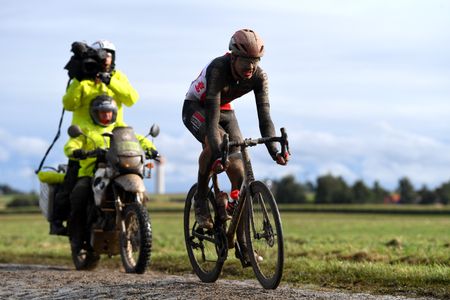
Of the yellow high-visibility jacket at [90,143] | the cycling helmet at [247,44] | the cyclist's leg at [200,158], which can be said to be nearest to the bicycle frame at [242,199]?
the cyclist's leg at [200,158]

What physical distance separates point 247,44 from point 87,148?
492cm

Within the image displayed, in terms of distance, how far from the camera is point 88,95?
1201 cm

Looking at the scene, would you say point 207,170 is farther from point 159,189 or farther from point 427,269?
point 159,189

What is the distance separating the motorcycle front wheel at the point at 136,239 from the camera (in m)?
10.3

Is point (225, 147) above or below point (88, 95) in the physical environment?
below

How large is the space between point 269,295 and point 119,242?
453 cm

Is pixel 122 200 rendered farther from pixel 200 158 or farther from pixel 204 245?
pixel 200 158

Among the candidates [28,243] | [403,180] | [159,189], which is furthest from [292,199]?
[28,243]

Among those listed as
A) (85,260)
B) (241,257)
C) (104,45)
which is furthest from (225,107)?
(85,260)

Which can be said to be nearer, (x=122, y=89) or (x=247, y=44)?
(x=247, y=44)

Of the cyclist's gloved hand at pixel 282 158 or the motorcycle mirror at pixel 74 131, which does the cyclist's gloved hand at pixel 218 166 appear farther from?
the motorcycle mirror at pixel 74 131

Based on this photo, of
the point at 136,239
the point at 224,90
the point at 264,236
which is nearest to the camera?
the point at 264,236

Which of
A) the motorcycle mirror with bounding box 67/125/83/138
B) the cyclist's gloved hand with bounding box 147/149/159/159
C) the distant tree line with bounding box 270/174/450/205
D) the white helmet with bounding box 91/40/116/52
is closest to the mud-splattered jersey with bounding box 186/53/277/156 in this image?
the motorcycle mirror with bounding box 67/125/83/138

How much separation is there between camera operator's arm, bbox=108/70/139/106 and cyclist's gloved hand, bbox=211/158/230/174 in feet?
13.8
